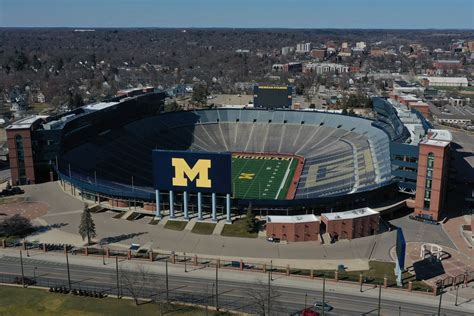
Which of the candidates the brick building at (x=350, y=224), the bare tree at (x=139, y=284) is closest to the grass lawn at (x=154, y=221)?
the bare tree at (x=139, y=284)

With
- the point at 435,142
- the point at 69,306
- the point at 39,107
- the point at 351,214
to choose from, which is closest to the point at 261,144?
the point at 435,142

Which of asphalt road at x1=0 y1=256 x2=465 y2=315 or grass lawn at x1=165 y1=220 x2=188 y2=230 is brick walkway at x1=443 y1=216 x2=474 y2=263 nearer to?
asphalt road at x1=0 y1=256 x2=465 y2=315

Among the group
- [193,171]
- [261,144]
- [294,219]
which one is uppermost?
[193,171]

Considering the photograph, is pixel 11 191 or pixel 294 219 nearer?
pixel 294 219

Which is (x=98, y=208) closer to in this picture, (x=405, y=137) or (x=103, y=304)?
(x=103, y=304)

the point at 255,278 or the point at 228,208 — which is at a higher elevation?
Answer: the point at 228,208

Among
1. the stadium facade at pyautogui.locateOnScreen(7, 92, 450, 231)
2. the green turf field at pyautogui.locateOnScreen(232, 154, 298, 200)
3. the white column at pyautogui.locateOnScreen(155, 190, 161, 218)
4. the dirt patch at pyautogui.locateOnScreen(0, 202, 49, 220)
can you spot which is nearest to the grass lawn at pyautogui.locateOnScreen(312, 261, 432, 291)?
the stadium facade at pyautogui.locateOnScreen(7, 92, 450, 231)

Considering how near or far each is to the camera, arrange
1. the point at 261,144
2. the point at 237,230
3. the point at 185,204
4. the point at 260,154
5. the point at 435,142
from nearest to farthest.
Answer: the point at 237,230
the point at 185,204
the point at 435,142
the point at 260,154
the point at 261,144

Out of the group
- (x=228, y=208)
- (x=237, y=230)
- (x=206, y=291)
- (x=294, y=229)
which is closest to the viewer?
(x=206, y=291)

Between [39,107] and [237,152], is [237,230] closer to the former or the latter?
[237,152]
